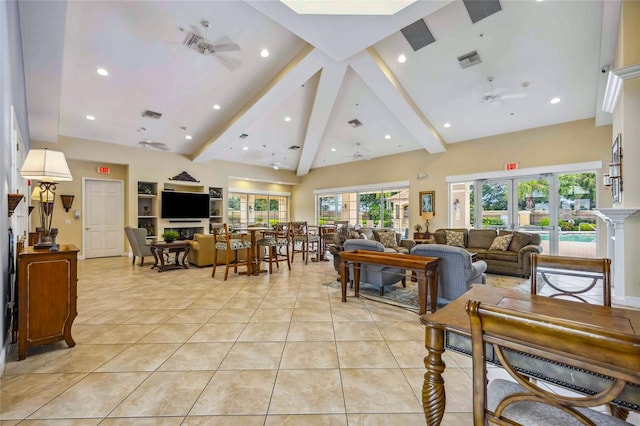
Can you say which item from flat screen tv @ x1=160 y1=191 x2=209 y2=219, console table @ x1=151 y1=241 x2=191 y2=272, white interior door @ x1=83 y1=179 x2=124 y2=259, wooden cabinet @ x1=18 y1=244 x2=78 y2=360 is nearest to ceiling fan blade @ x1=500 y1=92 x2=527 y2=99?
wooden cabinet @ x1=18 y1=244 x2=78 y2=360

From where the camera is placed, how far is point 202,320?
10.8ft

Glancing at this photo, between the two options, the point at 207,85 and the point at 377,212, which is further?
the point at 377,212

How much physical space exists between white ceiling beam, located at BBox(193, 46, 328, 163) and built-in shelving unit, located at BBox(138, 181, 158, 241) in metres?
2.08

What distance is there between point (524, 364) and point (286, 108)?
24.8ft

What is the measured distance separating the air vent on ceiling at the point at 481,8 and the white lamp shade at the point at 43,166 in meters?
5.65

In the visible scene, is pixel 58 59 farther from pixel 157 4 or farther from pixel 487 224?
pixel 487 224

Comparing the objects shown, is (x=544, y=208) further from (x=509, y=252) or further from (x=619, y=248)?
(x=619, y=248)

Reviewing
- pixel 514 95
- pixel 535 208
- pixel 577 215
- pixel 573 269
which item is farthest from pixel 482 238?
pixel 573 269

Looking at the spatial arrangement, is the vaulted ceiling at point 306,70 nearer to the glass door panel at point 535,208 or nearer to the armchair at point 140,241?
the glass door panel at point 535,208

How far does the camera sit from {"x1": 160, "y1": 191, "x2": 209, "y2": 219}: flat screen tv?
27.8 ft

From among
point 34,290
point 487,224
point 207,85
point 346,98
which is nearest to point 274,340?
point 34,290

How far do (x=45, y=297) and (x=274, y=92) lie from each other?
5.36 meters

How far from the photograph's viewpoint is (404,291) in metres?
4.48

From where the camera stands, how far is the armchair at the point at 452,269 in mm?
3510
